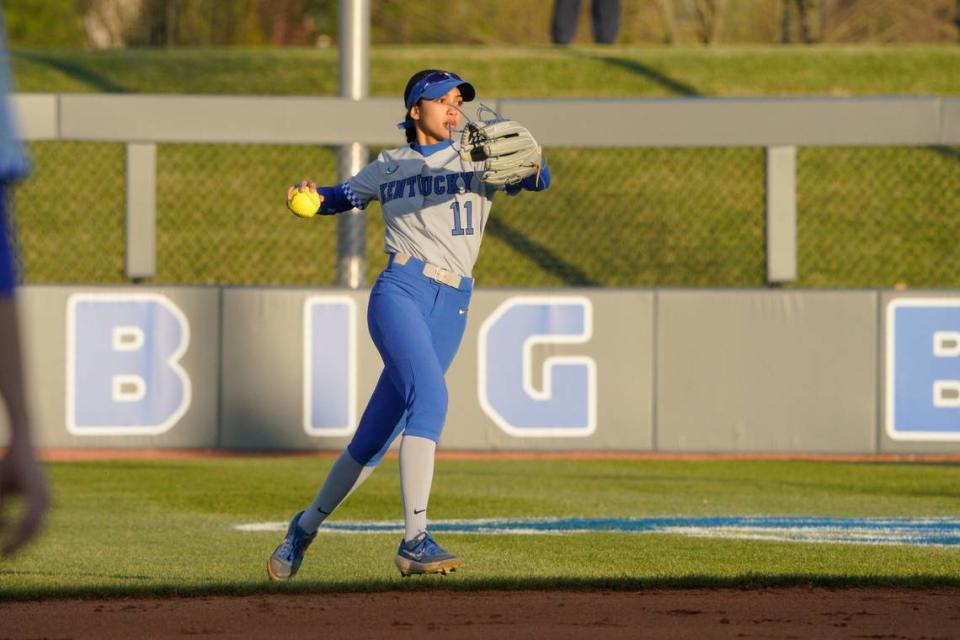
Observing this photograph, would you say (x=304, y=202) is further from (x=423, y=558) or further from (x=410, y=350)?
(x=423, y=558)

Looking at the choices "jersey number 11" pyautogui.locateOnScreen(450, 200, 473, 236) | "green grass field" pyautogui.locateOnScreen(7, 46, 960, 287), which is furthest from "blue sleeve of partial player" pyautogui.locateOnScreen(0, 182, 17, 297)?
"green grass field" pyautogui.locateOnScreen(7, 46, 960, 287)

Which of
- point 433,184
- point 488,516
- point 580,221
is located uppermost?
point 580,221

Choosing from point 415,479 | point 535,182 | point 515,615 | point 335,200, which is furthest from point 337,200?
point 515,615

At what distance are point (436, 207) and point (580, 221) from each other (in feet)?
41.6

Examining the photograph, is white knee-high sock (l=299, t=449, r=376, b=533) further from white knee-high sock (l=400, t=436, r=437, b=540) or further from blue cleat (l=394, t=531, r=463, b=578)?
blue cleat (l=394, t=531, r=463, b=578)

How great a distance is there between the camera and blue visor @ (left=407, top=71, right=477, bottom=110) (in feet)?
20.7

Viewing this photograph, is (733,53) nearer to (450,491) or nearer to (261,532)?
(450,491)

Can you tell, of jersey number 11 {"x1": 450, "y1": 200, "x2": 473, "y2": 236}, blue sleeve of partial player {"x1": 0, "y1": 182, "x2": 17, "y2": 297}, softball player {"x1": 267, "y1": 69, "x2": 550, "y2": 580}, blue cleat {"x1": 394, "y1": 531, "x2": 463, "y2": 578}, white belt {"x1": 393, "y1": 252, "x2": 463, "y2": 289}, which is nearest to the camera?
blue sleeve of partial player {"x1": 0, "y1": 182, "x2": 17, "y2": 297}

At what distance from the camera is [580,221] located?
62.0 ft

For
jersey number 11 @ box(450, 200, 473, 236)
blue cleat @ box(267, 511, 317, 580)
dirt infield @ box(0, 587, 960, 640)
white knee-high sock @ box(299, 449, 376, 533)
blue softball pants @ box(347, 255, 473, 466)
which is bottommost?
dirt infield @ box(0, 587, 960, 640)

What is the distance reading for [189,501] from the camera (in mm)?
9867

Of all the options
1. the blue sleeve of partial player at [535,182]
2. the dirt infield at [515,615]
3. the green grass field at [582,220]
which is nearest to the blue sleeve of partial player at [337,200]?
the blue sleeve of partial player at [535,182]

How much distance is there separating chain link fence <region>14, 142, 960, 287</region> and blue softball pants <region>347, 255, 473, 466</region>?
37.4 ft

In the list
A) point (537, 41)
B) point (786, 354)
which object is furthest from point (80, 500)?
point (537, 41)
